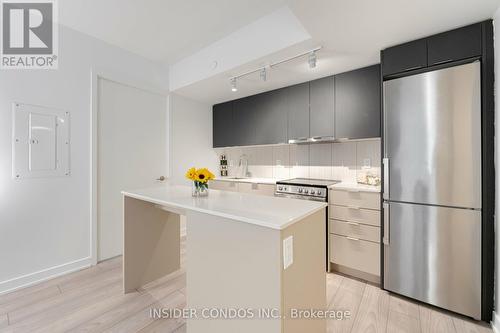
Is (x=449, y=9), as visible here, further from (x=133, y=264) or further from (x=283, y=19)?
Result: (x=133, y=264)

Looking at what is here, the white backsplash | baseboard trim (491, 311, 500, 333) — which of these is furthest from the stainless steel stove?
baseboard trim (491, 311, 500, 333)

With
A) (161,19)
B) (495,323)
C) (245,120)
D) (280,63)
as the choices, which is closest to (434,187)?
(495,323)

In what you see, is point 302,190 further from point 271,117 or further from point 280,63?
point 280,63

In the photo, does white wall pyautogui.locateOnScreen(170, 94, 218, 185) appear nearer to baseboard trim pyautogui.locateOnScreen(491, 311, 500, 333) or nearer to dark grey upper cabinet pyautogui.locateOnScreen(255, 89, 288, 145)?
dark grey upper cabinet pyautogui.locateOnScreen(255, 89, 288, 145)

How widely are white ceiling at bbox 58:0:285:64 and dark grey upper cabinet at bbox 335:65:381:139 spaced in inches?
45.9

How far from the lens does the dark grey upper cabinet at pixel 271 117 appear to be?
3.08m

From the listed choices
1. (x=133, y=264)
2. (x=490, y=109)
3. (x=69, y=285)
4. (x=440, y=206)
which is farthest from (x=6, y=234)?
(x=490, y=109)

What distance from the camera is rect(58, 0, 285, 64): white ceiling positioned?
1.97 metres

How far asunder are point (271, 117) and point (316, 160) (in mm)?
910

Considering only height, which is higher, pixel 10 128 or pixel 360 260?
pixel 10 128

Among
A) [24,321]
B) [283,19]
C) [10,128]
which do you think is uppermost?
[283,19]

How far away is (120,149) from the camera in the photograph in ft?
9.25

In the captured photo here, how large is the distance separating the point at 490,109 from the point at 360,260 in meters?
1.66

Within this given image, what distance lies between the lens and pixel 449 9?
1.49 m
